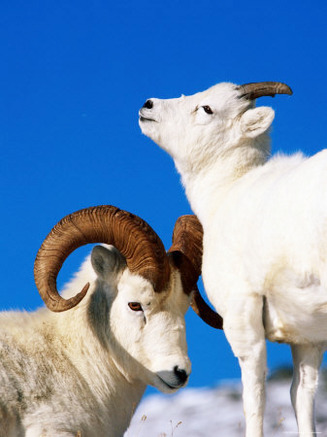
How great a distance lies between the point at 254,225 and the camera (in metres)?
8.62

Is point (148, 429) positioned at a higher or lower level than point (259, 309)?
higher

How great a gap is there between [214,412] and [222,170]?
1182cm

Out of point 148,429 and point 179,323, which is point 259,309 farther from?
point 148,429

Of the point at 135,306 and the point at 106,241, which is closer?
the point at 135,306

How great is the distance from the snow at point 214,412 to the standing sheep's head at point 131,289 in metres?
4.86

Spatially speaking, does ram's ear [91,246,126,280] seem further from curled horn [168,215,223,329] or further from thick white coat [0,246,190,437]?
curled horn [168,215,223,329]

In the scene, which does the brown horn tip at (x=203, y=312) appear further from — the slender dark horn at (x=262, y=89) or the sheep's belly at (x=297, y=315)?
the slender dark horn at (x=262, y=89)

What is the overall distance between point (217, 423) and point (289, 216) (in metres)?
12.4

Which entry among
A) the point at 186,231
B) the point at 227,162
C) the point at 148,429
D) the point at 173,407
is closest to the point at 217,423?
the point at 148,429

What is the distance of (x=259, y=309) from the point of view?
Answer: 8.80m

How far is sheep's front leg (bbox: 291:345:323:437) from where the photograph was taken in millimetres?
9102

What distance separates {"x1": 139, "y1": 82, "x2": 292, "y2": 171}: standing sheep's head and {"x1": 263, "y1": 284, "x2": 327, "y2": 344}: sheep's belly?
90.7 inches

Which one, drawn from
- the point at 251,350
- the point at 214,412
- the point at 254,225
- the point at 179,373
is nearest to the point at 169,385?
the point at 179,373

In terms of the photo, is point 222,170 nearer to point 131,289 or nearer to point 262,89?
point 262,89
